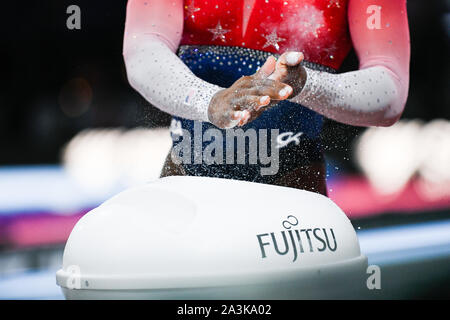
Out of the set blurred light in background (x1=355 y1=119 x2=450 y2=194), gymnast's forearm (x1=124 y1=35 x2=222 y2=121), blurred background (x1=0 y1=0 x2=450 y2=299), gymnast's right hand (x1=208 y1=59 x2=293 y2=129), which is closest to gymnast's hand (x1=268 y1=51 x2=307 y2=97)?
gymnast's right hand (x1=208 y1=59 x2=293 y2=129)

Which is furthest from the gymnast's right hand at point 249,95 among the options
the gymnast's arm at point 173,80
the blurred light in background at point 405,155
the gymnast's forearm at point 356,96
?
the blurred light in background at point 405,155

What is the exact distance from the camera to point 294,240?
80 centimetres

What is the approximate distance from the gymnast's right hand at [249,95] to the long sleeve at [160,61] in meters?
0.08

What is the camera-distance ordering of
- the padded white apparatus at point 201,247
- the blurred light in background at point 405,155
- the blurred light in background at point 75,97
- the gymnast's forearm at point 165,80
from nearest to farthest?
the padded white apparatus at point 201,247 → the gymnast's forearm at point 165,80 → the blurred light in background at point 75,97 → the blurred light in background at point 405,155

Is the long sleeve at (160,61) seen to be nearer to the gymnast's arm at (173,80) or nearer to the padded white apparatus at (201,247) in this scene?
the gymnast's arm at (173,80)

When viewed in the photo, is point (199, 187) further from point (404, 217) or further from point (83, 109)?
point (404, 217)

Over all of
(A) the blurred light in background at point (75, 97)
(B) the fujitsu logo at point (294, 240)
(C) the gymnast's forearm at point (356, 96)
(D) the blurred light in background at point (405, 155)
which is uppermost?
(A) the blurred light in background at point (75, 97)

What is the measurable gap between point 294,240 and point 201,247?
5.2 inches

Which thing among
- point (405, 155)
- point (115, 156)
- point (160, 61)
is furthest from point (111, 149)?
point (405, 155)

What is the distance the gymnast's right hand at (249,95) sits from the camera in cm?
79

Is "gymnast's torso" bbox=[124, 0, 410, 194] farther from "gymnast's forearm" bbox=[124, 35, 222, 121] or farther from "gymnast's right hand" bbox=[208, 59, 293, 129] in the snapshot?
"gymnast's right hand" bbox=[208, 59, 293, 129]

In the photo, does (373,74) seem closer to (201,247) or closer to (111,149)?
(201,247)

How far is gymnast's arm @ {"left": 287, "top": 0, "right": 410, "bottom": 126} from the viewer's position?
98 cm

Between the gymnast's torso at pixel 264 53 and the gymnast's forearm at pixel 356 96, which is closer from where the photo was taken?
the gymnast's forearm at pixel 356 96
